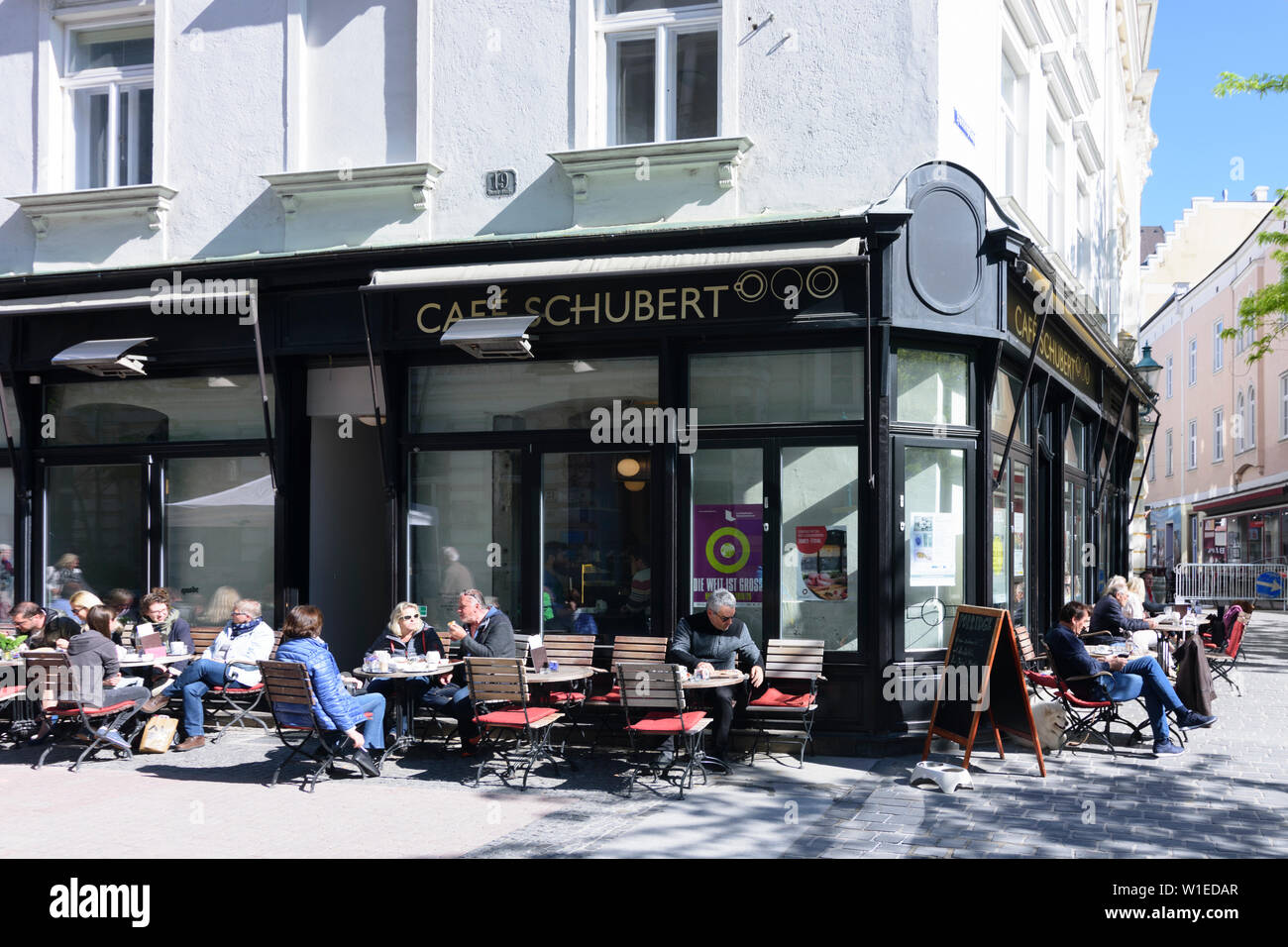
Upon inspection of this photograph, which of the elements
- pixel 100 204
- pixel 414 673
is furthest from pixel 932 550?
pixel 100 204

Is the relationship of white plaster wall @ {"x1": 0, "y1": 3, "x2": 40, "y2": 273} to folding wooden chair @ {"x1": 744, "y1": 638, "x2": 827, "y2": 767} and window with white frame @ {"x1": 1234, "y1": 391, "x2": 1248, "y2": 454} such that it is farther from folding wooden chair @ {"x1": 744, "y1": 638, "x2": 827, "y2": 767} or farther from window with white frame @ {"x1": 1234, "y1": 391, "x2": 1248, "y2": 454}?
window with white frame @ {"x1": 1234, "y1": 391, "x2": 1248, "y2": 454}

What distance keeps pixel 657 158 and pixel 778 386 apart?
2.24 metres

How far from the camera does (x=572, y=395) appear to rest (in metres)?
10.9

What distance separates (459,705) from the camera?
9.67m

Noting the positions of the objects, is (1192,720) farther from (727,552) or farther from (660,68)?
(660,68)

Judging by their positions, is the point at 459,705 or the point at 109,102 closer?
the point at 459,705

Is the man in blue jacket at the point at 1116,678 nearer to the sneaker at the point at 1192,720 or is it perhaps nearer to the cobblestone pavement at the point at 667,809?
the sneaker at the point at 1192,720

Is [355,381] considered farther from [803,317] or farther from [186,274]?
[803,317]

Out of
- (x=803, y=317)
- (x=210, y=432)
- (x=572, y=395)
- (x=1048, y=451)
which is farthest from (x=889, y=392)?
(x=210, y=432)

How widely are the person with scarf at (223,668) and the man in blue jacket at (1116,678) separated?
22.5ft

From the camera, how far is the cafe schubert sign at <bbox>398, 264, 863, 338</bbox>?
9789 millimetres

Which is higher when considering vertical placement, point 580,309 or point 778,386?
point 580,309

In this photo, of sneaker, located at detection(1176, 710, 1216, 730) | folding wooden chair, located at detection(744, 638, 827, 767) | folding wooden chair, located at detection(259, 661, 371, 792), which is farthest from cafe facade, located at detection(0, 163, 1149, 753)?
folding wooden chair, located at detection(259, 661, 371, 792)

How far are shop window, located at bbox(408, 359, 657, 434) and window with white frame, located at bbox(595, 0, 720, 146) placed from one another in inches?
82.6
